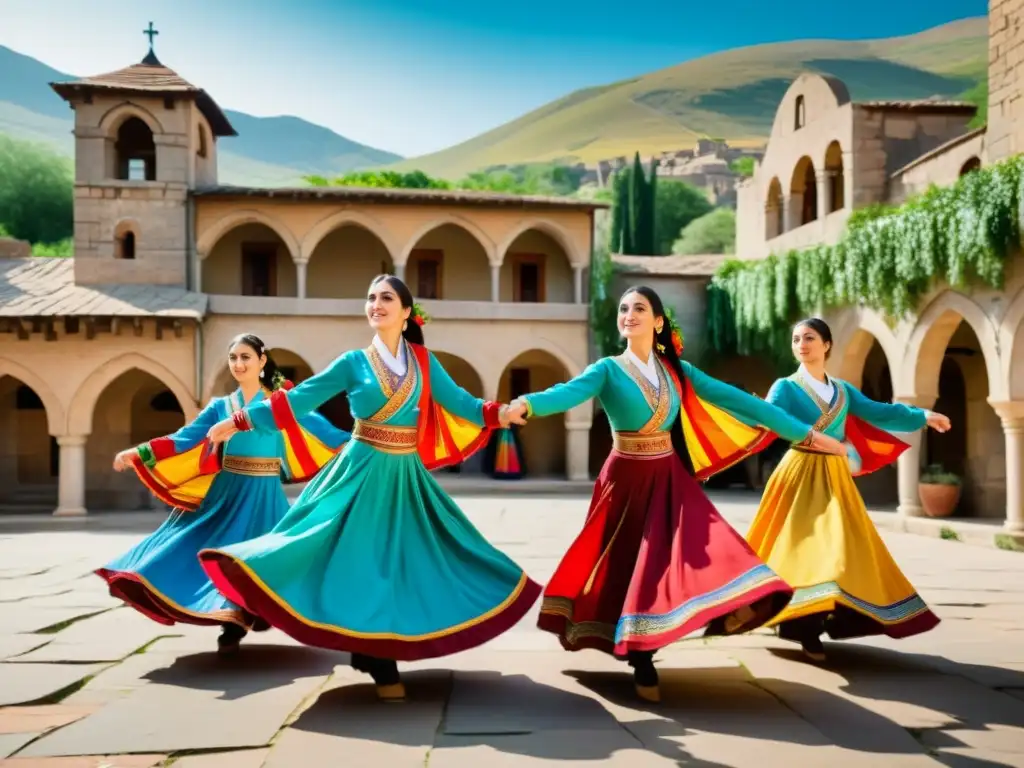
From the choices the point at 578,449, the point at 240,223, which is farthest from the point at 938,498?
the point at 240,223

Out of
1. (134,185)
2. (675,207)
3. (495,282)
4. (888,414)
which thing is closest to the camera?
(888,414)

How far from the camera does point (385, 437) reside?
5160 mm

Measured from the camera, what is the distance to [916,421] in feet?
20.0

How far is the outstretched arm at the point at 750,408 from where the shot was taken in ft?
17.4

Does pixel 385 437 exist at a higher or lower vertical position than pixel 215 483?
higher

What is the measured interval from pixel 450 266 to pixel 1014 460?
49.3 ft

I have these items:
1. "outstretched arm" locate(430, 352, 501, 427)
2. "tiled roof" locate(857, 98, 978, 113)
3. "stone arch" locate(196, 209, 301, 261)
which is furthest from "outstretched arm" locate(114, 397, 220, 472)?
"tiled roof" locate(857, 98, 978, 113)

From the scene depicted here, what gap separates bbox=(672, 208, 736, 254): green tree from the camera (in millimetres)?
65062

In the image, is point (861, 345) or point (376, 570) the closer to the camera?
point (376, 570)

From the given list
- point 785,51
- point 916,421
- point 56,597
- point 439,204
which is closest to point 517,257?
point 439,204

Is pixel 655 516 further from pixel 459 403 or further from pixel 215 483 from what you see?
pixel 215 483

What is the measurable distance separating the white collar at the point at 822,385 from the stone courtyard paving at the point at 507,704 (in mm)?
1555

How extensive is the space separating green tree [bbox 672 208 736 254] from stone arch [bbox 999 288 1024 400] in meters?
51.7

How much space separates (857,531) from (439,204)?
18.0 m
